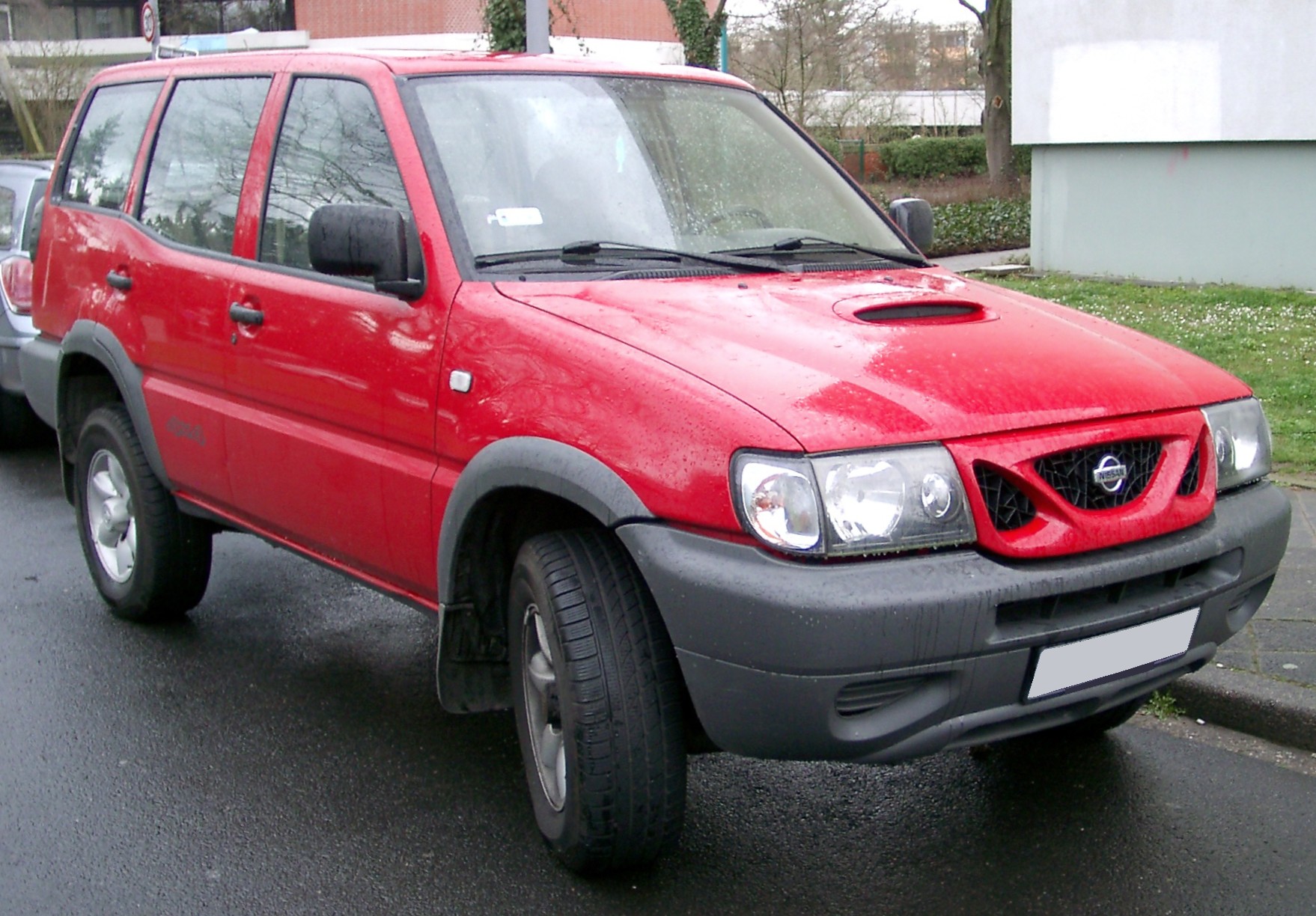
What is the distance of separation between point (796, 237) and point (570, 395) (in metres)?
1.32

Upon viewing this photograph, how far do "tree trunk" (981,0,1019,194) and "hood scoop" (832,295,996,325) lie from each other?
2216 centimetres

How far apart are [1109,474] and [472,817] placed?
189 centimetres

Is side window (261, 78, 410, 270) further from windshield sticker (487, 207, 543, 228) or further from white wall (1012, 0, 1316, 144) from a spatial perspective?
white wall (1012, 0, 1316, 144)

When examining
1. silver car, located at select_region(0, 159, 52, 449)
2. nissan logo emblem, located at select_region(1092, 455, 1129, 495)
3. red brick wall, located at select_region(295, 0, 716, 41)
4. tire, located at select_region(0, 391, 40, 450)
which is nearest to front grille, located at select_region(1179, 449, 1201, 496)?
nissan logo emblem, located at select_region(1092, 455, 1129, 495)

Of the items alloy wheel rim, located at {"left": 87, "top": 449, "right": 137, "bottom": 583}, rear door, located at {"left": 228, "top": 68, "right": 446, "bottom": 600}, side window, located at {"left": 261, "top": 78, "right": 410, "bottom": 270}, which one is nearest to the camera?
rear door, located at {"left": 228, "top": 68, "right": 446, "bottom": 600}

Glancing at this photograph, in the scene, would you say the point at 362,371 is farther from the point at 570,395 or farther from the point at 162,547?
the point at 162,547

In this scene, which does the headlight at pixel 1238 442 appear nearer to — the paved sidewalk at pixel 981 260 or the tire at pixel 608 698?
the tire at pixel 608 698

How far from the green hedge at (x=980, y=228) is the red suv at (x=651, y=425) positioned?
1501cm

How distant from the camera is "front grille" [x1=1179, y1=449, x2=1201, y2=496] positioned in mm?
3234

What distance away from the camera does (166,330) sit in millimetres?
4758

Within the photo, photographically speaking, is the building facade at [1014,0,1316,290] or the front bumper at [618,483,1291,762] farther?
the building facade at [1014,0,1316,290]

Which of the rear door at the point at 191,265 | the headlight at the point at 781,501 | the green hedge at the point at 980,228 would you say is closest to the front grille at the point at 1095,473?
the headlight at the point at 781,501

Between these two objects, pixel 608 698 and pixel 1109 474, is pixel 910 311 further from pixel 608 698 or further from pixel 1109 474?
pixel 608 698

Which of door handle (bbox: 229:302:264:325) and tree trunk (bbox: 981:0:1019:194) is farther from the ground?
tree trunk (bbox: 981:0:1019:194)
